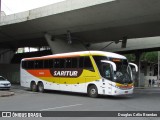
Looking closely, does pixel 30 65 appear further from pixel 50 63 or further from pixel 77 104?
pixel 77 104

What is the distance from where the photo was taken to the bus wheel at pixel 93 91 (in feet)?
75.2

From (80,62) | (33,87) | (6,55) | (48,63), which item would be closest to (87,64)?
(80,62)

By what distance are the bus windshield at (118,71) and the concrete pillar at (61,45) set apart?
1780 cm

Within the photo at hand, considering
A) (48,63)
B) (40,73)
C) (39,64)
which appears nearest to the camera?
(48,63)

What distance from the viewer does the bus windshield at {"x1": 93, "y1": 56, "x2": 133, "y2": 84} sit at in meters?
22.0

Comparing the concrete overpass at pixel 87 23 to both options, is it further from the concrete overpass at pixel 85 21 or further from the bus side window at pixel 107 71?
the bus side window at pixel 107 71

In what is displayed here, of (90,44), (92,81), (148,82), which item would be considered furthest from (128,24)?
(148,82)

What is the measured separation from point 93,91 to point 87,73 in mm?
1347

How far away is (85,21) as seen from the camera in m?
33.3

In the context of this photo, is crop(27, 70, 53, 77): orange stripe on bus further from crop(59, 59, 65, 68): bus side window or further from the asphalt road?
the asphalt road

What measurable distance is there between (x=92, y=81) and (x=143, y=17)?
10.1 metres

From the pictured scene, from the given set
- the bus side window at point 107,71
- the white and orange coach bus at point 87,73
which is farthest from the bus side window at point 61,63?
the bus side window at point 107,71

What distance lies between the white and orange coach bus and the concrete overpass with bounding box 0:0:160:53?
19.2 feet

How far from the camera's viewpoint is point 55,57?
88.1ft
